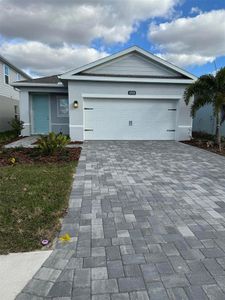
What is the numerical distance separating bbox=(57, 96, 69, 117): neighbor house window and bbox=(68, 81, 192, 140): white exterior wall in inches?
108

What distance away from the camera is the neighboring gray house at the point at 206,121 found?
13.9 meters

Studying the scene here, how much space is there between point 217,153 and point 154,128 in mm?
4099

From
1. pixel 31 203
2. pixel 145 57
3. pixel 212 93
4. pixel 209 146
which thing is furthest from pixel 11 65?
pixel 31 203

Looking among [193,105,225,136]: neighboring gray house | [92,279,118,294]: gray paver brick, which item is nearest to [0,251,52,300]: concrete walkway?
[92,279,118,294]: gray paver brick

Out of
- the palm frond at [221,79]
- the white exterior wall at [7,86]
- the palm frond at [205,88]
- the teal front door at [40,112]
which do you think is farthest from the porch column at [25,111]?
the palm frond at [221,79]

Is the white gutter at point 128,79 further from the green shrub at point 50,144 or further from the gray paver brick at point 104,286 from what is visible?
the gray paver brick at point 104,286

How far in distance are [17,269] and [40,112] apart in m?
12.5

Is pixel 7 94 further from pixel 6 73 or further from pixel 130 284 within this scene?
pixel 130 284

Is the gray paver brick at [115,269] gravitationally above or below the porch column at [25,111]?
below

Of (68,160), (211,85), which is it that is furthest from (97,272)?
(211,85)

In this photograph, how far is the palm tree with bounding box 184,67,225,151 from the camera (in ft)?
31.6

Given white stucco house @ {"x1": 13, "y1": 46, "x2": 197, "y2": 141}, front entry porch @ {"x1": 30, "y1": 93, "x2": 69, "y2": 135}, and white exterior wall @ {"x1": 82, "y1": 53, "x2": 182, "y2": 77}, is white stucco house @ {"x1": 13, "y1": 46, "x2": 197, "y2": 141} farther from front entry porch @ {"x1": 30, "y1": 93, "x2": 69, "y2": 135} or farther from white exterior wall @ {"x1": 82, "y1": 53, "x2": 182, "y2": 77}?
front entry porch @ {"x1": 30, "y1": 93, "x2": 69, "y2": 135}

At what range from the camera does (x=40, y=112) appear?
45.8 feet

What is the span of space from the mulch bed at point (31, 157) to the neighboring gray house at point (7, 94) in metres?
9.25
